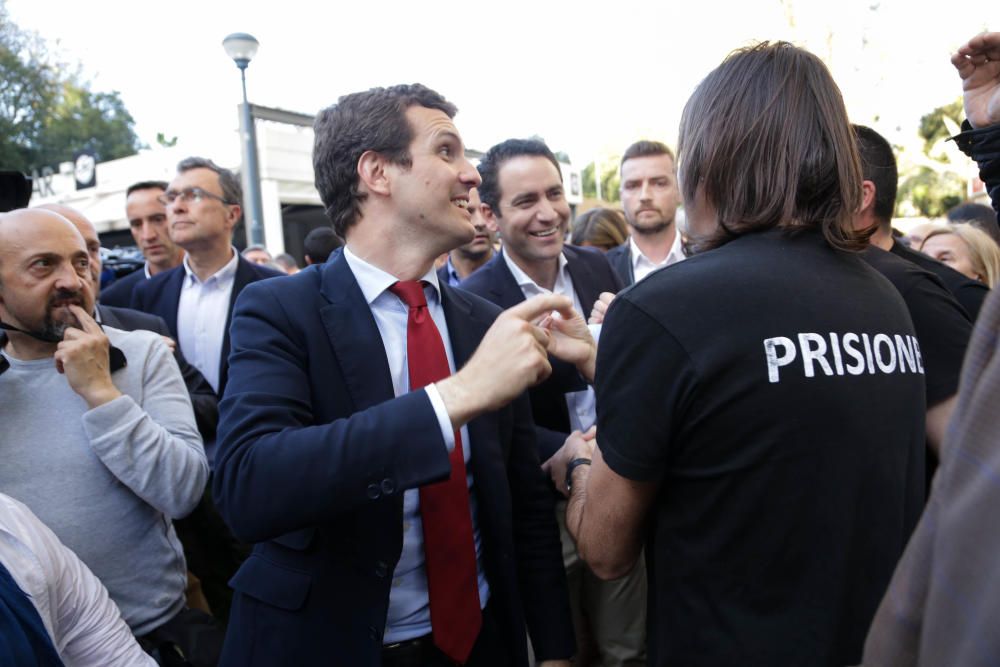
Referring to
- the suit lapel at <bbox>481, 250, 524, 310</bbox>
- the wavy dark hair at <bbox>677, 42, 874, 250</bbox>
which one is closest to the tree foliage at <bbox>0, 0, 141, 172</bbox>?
the suit lapel at <bbox>481, 250, 524, 310</bbox>

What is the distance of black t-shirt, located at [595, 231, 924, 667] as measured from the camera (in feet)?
4.25

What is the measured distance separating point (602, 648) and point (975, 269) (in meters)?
2.79

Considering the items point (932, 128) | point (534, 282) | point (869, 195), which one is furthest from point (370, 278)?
point (932, 128)

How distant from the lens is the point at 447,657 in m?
1.75

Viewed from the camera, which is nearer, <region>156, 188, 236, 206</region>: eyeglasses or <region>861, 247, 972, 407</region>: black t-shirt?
<region>861, 247, 972, 407</region>: black t-shirt

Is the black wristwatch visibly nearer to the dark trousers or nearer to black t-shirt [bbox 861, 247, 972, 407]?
the dark trousers

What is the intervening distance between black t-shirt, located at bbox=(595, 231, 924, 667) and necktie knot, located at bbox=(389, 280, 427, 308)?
0.62m

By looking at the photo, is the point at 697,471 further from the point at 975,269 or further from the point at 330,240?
the point at 330,240

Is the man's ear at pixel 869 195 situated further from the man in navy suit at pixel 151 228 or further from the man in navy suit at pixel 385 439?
the man in navy suit at pixel 151 228

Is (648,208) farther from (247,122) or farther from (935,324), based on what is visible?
(247,122)

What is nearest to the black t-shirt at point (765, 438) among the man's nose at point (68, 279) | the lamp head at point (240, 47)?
the man's nose at point (68, 279)

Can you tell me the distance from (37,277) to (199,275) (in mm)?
1905

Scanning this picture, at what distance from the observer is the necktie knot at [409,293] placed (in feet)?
6.05

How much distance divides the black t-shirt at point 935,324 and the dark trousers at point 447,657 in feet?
4.10
